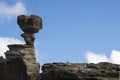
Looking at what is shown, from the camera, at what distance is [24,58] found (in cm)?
4488

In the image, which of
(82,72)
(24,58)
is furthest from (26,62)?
(82,72)

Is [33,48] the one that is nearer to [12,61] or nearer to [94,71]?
[12,61]

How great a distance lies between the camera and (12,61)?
148ft

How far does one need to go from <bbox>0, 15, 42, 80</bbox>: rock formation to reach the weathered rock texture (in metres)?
6.97

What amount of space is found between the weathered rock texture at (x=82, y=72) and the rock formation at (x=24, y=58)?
6968mm

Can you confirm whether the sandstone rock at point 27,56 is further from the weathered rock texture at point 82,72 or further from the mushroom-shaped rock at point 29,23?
the weathered rock texture at point 82,72

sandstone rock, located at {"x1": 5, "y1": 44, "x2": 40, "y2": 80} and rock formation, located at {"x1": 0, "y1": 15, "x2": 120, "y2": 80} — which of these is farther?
sandstone rock, located at {"x1": 5, "y1": 44, "x2": 40, "y2": 80}

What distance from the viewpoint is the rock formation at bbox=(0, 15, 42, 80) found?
146ft

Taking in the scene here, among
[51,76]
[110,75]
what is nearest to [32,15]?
[51,76]

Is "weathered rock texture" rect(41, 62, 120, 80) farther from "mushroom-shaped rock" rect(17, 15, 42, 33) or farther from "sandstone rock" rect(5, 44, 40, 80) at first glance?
"mushroom-shaped rock" rect(17, 15, 42, 33)

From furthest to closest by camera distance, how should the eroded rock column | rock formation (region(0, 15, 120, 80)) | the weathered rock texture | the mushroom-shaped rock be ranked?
1. the mushroom-shaped rock
2. the eroded rock column
3. rock formation (region(0, 15, 120, 80))
4. the weathered rock texture

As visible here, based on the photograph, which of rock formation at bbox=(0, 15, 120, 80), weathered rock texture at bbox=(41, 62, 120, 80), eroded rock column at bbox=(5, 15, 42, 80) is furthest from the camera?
eroded rock column at bbox=(5, 15, 42, 80)

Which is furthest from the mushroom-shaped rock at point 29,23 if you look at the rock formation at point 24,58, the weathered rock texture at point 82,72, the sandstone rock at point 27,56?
the weathered rock texture at point 82,72

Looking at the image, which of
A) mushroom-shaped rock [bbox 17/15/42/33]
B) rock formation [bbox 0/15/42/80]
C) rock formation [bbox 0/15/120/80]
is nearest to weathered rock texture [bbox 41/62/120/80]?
rock formation [bbox 0/15/120/80]
